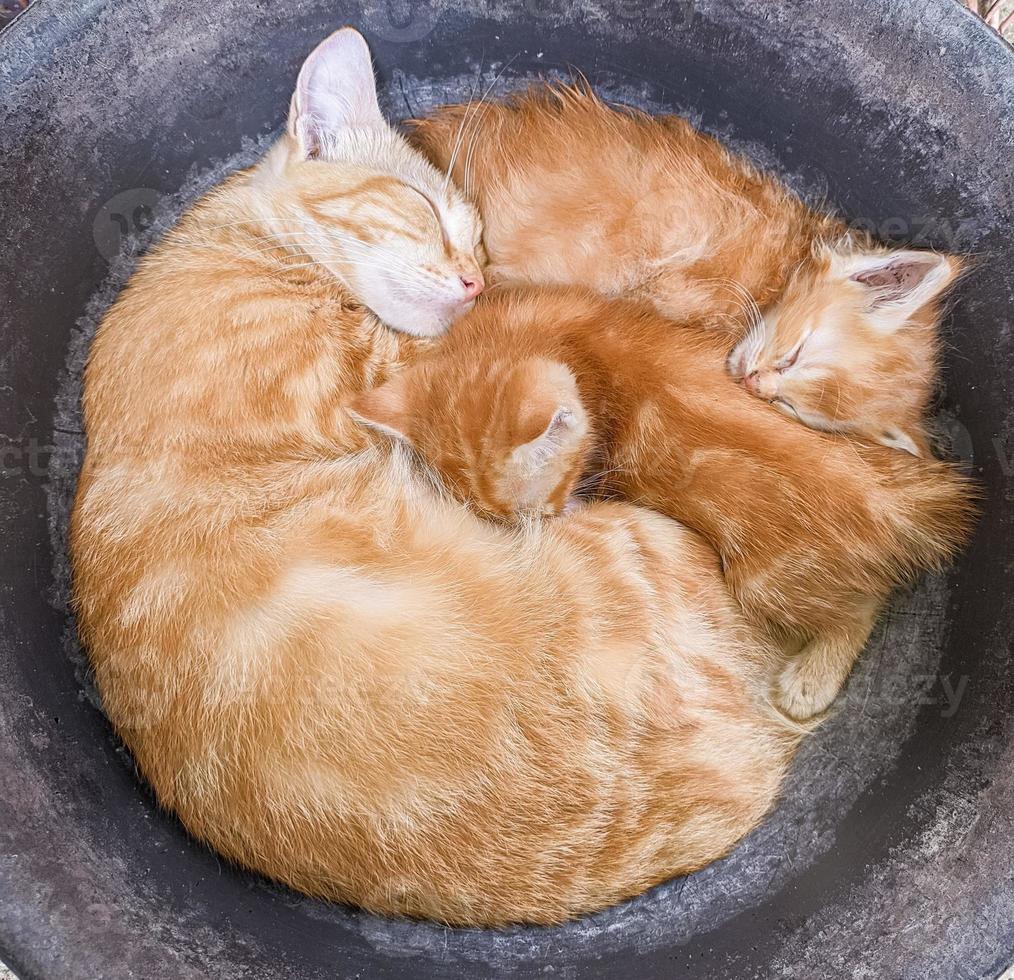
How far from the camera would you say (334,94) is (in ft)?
4.22

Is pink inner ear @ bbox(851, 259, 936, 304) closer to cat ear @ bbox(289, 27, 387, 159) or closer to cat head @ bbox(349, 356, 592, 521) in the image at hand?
cat head @ bbox(349, 356, 592, 521)

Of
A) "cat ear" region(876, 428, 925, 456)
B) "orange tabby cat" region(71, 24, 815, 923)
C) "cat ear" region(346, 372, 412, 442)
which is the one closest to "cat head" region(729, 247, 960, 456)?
"cat ear" region(876, 428, 925, 456)

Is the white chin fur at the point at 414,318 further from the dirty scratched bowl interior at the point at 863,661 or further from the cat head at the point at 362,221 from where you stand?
the dirty scratched bowl interior at the point at 863,661

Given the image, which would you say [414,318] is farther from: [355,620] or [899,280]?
[899,280]

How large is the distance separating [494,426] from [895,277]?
681mm

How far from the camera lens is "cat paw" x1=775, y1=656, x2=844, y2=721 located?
1.25 metres

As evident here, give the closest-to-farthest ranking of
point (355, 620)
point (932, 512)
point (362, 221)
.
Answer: point (355, 620) → point (932, 512) → point (362, 221)

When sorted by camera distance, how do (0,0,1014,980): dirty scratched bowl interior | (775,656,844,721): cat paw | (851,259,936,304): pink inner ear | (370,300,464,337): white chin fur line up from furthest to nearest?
(370,300,464,337): white chin fur → (775,656,844,721): cat paw → (851,259,936,304): pink inner ear → (0,0,1014,980): dirty scratched bowl interior

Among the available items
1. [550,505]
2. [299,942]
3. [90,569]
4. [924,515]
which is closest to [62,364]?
[90,569]

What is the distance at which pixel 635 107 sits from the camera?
138cm

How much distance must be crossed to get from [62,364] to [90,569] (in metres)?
0.34

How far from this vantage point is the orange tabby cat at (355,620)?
1.06m

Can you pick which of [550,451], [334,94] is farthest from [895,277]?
[334,94]

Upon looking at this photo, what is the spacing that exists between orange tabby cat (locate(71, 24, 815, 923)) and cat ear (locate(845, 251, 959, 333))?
0.49 m
